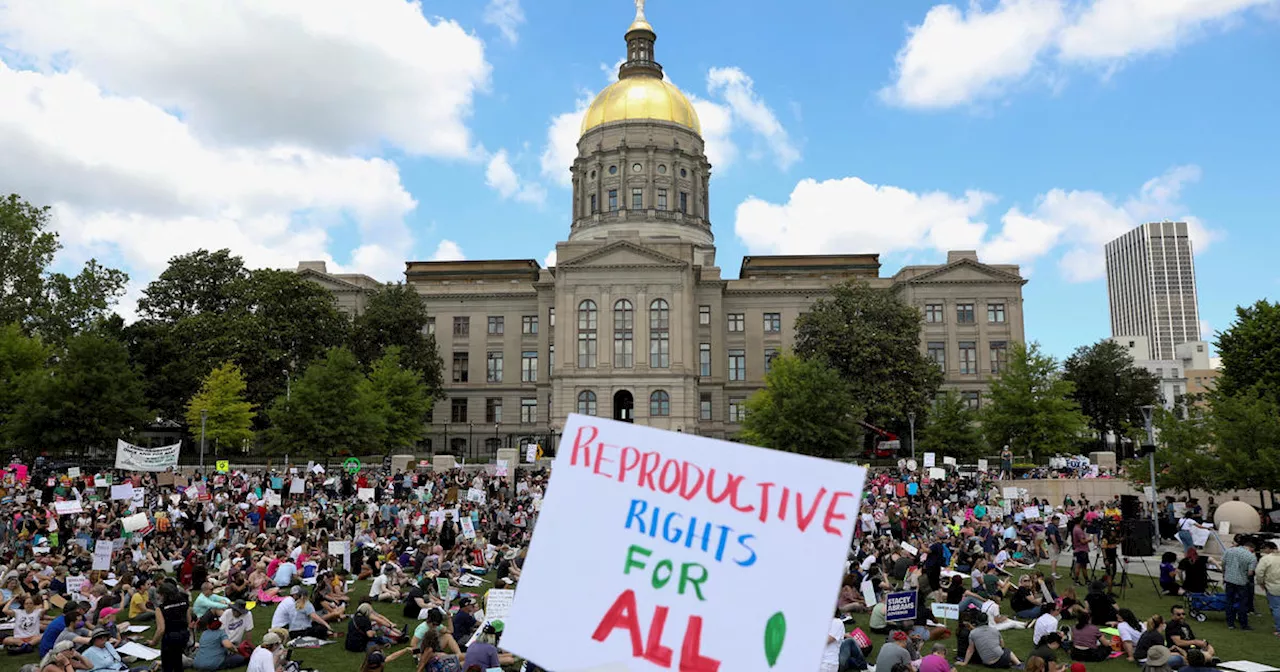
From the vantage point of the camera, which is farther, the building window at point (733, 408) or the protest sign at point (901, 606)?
the building window at point (733, 408)

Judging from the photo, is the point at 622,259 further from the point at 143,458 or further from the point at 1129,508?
the point at 1129,508

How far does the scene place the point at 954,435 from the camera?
57.9 m

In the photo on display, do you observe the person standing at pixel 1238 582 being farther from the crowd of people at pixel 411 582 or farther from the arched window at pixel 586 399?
the arched window at pixel 586 399

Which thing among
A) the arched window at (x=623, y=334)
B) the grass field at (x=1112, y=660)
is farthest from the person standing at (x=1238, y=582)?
the arched window at (x=623, y=334)

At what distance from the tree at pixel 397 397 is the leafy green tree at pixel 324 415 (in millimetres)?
6076

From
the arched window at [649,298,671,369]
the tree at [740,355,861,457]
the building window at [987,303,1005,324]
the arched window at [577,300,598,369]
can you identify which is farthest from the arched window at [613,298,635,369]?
the building window at [987,303,1005,324]

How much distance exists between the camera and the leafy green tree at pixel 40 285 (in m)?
57.3

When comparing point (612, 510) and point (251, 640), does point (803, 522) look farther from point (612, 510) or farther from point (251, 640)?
point (251, 640)

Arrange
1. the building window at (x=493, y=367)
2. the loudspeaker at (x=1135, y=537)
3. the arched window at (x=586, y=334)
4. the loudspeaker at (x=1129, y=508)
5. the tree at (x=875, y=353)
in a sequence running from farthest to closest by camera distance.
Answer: the building window at (x=493, y=367)
the arched window at (x=586, y=334)
the tree at (x=875, y=353)
the loudspeaker at (x=1129, y=508)
the loudspeaker at (x=1135, y=537)

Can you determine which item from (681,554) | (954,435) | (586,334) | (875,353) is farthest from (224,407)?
(681,554)

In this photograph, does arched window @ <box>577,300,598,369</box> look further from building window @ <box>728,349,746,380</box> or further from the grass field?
the grass field

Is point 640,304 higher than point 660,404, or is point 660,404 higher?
point 640,304

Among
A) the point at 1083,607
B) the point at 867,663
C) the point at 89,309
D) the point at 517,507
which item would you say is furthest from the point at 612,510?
the point at 89,309

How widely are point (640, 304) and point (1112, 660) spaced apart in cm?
5702
